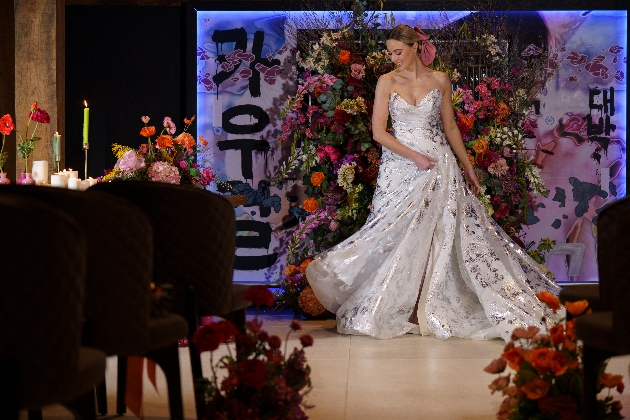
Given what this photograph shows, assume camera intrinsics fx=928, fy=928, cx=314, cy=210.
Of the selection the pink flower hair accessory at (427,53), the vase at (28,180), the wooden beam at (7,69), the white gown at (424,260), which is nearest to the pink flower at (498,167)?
the white gown at (424,260)

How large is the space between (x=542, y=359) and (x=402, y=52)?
309 centimetres

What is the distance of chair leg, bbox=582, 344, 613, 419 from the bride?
2.53 m

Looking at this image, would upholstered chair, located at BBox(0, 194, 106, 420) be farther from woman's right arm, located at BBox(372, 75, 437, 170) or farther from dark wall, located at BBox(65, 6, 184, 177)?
dark wall, located at BBox(65, 6, 184, 177)

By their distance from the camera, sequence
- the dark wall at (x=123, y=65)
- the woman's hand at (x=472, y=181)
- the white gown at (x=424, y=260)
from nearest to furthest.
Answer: the white gown at (x=424, y=260) → the woman's hand at (x=472, y=181) → the dark wall at (x=123, y=65)

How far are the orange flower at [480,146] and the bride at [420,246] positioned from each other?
19.9 inches

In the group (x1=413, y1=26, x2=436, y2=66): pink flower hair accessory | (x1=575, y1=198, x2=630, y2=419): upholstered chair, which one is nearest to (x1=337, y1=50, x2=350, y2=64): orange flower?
(x1=413, y1=26, x2=436, y2=66): pink flower hair accessory

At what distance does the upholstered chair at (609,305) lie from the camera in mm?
2342

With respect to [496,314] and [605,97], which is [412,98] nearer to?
[496,314]

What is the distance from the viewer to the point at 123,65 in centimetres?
729

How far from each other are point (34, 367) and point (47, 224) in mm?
282

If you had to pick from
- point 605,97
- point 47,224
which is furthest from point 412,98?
point 47,224

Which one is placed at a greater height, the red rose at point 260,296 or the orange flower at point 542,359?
the red rose at point 260,296

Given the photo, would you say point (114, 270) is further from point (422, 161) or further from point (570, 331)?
point (422, 161)

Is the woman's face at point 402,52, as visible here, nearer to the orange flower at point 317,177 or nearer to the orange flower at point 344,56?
the orange flower at point 344,56
